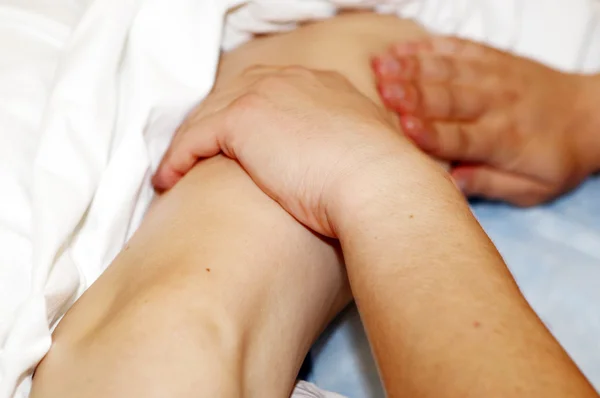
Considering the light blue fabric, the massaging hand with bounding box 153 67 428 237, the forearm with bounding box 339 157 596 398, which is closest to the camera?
the forearm with bounding box 339 157 596 398

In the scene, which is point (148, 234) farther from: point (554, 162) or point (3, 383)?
point (554, 162)

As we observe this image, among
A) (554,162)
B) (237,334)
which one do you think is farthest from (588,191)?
(237,334)

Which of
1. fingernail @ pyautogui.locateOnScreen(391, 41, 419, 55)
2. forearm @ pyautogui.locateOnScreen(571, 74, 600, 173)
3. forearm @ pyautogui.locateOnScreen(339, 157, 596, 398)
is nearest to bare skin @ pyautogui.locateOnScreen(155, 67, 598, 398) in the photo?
forearm @ pyautogui.locateOnScreen(339, 157, 596, 398)

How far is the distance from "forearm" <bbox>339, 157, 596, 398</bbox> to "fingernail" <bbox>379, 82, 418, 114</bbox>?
238mm

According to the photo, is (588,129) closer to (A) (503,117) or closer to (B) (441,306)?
(A) (503,117)

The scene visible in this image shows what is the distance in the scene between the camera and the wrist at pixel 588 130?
→ 0.83 m

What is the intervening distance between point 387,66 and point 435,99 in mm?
75

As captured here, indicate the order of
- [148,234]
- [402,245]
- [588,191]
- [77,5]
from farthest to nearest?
[588,191] < [77,5] < [148,234] < [402,245]

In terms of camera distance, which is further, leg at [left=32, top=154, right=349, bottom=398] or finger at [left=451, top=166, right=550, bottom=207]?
finger at [left=451, top=166, right=550, bottom=207]

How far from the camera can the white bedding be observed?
1.75 feet

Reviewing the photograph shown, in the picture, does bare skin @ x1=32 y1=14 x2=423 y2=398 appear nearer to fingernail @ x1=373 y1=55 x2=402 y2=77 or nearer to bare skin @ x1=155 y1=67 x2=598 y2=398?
bare skin @ x1=155 y1=67 x2=598 y2=398

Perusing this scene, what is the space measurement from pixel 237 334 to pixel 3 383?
172mm

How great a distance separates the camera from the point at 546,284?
0.74 m

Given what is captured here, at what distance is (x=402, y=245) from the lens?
1.50ft
